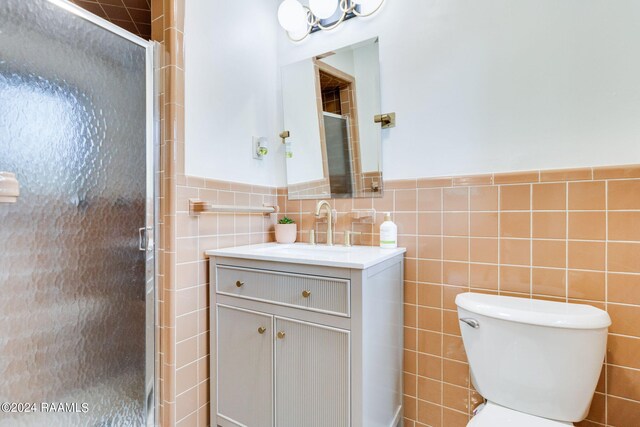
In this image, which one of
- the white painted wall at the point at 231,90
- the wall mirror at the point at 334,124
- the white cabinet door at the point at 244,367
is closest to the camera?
the white cabinet door at the point at 244,367

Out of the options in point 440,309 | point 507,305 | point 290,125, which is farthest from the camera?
point 290,125

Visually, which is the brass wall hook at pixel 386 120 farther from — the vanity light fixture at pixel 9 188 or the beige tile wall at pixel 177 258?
the vanity light fixture at pixel 9 188

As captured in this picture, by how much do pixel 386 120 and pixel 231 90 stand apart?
821 mm

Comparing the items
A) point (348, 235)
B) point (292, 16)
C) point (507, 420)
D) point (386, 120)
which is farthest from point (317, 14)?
point (507, 420)

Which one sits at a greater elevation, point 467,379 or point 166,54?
point 166,54

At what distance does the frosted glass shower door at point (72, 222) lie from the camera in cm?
99

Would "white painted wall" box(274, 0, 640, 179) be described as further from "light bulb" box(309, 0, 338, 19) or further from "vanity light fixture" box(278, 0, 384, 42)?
"light bulb" box(309, 0, 338, 19)

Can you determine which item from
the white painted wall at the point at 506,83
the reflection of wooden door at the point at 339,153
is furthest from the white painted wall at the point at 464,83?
the reflection of wooden door at the point at 339,153

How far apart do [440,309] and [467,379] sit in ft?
0.98

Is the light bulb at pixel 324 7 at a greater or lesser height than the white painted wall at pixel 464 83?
greater

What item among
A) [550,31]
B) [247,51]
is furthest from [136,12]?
[550,31]

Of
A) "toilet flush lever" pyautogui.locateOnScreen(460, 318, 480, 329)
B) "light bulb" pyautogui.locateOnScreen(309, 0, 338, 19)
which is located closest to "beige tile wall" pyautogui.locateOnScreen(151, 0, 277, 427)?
"light bulb" pyautogui.locateOnScreen(309, 0, 338, 19)

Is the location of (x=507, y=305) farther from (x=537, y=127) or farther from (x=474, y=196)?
(x=537, y=127)

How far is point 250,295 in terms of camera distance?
1.28 meters
